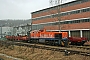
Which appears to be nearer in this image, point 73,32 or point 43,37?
point 43,37

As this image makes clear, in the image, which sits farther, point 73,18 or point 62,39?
point 73,18

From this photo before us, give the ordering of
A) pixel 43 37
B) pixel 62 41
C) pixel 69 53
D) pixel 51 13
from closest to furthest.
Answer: pixel 69 53, pixel 62 41, pixel 43 37, pixel 51 13

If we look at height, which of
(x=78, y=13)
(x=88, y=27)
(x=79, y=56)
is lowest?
(x=79, y=56)

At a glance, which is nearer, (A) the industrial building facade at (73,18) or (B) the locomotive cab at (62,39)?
(B) the locomotive cab at (62,39)

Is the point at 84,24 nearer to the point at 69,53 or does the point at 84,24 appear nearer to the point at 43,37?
the point at 43,37

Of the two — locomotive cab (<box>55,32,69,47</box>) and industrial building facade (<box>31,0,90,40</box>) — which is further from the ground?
industrial building facade (<box>31,0,90,40</box>)

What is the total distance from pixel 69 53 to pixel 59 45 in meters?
11.9

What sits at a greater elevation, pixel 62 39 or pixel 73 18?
pixel 73 18

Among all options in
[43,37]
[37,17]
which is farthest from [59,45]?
[37,17]

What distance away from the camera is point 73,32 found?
5788 centimetres

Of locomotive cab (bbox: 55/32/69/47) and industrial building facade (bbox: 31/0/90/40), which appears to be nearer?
locomotive cab (bbox: 55/32/69/47)

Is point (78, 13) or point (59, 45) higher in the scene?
point (78, 13)

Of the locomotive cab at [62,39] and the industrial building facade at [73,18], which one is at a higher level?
the industrial building facade at [73,18]

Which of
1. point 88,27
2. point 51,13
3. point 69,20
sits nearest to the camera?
point 88,27
